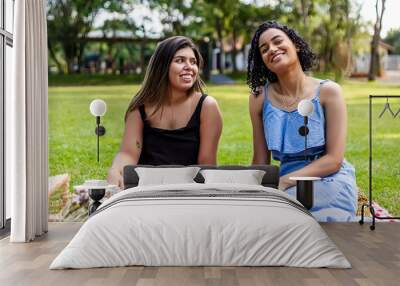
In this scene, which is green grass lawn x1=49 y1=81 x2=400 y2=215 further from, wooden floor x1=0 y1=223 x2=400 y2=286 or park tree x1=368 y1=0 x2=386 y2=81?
wooden floor x1=0 y1=223 x2=400 y2=286

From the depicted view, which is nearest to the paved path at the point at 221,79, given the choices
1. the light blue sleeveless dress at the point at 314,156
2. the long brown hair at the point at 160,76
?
the long brown hair at the point at 160,76

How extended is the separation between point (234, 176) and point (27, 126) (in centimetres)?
189

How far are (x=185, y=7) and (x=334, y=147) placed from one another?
7.81 ft

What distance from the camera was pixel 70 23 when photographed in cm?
758

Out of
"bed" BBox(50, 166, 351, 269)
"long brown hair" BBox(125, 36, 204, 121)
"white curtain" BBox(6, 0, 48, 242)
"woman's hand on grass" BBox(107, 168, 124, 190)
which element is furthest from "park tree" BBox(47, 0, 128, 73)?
"bed" BBox(50, 166, 351, 269)

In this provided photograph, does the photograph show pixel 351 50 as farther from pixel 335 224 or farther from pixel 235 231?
pixel 235 231

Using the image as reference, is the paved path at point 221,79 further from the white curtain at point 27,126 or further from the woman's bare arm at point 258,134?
the white curtain at point 27,126

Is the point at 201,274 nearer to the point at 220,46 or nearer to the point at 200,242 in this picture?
the point at 200,242

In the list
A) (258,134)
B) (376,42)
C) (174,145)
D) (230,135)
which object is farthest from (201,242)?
(376,42)

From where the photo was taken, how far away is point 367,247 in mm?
5223

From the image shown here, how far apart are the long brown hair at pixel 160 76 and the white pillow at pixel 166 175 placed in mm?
710

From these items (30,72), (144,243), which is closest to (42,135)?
(30,72)

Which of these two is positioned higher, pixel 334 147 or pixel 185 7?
pixel 185 7

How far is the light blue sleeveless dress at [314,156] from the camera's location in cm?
654
